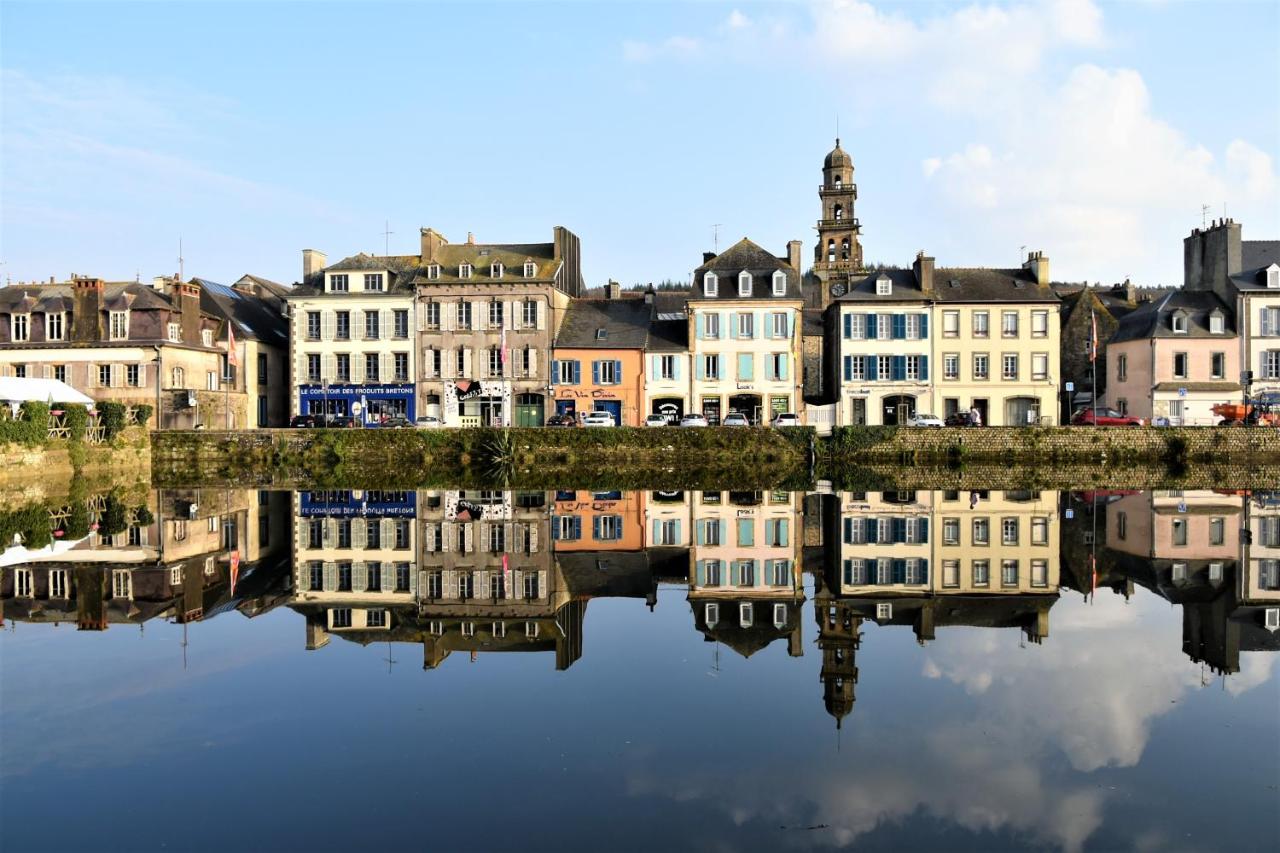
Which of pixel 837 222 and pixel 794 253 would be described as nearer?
pixel 794 253

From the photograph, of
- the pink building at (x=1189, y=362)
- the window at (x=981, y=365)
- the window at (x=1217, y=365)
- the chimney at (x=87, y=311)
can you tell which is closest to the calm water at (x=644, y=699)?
the chimney at (x=87, y=311)

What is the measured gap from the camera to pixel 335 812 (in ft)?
20.2

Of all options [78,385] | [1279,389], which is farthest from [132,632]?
[1279,389]

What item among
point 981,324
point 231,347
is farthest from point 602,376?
point 981,324

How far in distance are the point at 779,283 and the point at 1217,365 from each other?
65.3 ft

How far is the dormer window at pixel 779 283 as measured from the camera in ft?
156

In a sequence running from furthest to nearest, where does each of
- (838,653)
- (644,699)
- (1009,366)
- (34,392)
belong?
(1009,366)
(34,392)
(838,653)
(644,699)

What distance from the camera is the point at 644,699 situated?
8.55 metres

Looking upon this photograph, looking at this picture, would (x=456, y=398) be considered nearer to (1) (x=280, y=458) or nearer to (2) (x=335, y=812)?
(1) (x=280, y=458)

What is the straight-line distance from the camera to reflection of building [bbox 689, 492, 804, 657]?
1122 centimetres

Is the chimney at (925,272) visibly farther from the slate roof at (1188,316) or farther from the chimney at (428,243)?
the chimney at (428,243)

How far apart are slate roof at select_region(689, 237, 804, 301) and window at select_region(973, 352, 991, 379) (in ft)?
28.0

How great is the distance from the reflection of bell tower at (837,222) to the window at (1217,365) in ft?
88.8

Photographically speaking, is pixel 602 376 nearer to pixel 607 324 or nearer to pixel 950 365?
pixel 607 324
